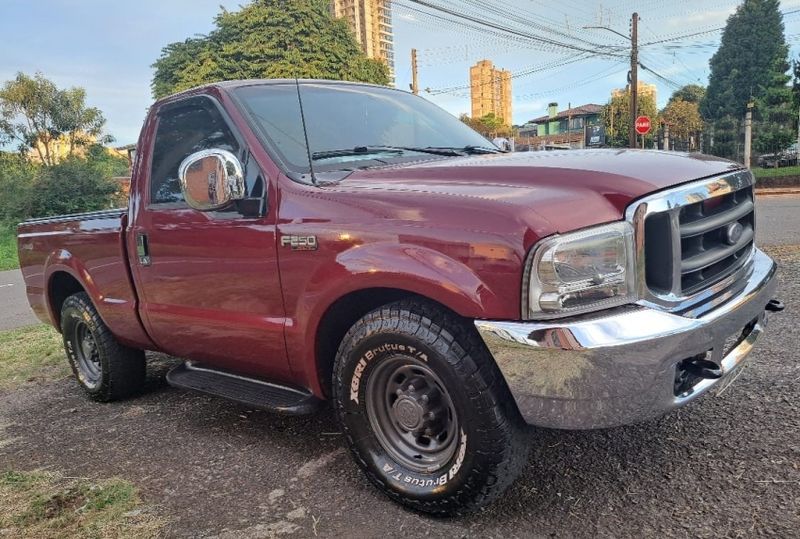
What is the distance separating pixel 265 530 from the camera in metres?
2.54

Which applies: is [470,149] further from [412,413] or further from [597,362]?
A: [597,362]

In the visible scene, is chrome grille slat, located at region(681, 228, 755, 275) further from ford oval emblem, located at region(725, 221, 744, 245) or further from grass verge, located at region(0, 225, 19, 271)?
→ grass verge, located at region(0, 225, 19, 271)

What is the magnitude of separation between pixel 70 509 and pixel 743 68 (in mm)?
50424

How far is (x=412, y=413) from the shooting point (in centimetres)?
255

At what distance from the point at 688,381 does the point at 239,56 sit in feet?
103

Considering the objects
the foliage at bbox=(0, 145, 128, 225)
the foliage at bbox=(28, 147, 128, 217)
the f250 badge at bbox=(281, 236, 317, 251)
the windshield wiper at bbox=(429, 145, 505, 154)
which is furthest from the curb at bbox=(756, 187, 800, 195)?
the foliage at bbox=(28, 147, 128, 217)

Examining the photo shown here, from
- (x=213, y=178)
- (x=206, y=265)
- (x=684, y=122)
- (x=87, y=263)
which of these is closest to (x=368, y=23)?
(x=684, y=122)

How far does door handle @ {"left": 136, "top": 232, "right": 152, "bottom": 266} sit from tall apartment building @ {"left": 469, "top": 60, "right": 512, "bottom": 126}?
184 feet

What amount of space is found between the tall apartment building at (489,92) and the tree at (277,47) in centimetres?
2797

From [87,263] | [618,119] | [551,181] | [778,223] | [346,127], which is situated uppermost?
[618,119]

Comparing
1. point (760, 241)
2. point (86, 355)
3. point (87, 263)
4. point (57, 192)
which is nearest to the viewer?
point (87, 263)

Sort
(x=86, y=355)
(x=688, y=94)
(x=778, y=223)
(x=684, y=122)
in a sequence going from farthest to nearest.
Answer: (x=688, y=94), (x=684, y=122), (x=778, y=223), (x=86, y=355)

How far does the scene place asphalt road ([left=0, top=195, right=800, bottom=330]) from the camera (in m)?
8.54

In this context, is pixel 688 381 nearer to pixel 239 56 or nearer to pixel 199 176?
pixel 199 176
